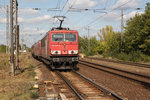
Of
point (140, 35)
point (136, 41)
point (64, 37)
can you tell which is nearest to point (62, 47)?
point (64, 37)

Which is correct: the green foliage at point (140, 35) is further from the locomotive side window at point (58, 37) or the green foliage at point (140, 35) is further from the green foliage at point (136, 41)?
the locomotive side window at point (58, 37)

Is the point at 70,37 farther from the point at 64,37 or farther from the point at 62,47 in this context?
the point at 62,47

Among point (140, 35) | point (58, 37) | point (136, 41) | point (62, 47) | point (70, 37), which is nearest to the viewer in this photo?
point (62, 47)

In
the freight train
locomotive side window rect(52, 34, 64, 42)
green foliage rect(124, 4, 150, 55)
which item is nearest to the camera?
the freight train

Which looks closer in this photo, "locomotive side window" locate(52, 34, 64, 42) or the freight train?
the freight train

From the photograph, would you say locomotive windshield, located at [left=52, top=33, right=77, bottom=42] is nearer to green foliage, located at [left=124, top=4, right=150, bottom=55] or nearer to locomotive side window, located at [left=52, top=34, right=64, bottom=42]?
locomotive side window, located at [left=52, top=34, right=64, bottom=42]

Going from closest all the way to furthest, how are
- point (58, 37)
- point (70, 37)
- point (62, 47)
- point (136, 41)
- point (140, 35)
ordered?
1. point (62, 47)
2. point (58, 37)
3. point (70, 37)
4. point (140, 35)
5. point (136, 41)

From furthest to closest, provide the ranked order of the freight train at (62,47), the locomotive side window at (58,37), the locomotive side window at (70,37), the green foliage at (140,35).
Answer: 1. the green foliage at (140,35)
2. the locomotive side window at (70,37)
3. the locomotive side window at (58,37)
4. the freight train at (62,47)

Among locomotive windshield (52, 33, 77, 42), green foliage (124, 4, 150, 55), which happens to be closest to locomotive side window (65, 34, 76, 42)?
locomotive windshield (52, 33, 77, 42)

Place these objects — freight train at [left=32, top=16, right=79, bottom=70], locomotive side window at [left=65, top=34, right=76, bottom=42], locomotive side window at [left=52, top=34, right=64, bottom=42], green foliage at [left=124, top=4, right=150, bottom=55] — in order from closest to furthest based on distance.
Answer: freight train at [left=32, top=16, right=79, bottom=70], locomotive side window at [left=52, top=34, right=64, bottom=42], locomotive side window at [left=65, top=34, right=76, bottom=42], green foliage at [left=124, top=4, right=150, bottom=55]

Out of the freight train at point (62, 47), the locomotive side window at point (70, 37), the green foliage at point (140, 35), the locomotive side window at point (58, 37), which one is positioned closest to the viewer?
the freight train at point (62, 47)

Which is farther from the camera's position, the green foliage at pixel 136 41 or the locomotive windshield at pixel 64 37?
the green foliage at pixel 136 41

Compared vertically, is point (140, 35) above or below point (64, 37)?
above

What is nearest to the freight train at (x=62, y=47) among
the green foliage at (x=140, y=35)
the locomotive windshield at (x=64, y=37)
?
the locomotive windshield at (x=64, y=37)
